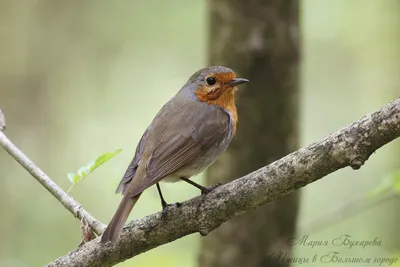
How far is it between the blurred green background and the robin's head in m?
3.72

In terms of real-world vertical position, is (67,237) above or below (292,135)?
above

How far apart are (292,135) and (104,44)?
7.25 meters

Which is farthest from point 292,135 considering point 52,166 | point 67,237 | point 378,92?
point 52,166

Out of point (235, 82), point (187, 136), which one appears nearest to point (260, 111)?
point (235, 82)

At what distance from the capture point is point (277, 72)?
174 inches

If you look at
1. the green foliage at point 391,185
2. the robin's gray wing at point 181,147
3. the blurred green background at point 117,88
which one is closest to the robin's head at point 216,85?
the robin's gray wing at point 181,147

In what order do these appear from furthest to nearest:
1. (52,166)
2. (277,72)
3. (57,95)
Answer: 1. (57,95)
2. (52,166)
3. (277,72)

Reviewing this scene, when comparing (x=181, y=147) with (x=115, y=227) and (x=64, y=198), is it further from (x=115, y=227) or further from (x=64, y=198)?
(x=115, y=227)

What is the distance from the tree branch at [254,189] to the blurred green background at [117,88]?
4.69m

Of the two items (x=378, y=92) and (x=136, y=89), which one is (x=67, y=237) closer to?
(x=136, y=89)

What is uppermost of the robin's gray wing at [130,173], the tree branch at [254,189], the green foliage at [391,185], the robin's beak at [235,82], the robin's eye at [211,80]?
the robin's eye at [211,80]

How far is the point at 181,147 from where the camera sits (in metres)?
3.58

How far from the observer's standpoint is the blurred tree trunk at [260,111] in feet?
14.2

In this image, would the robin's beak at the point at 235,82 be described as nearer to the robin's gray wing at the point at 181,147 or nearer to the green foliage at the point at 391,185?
the robin's gray wing at the point at 181,147
